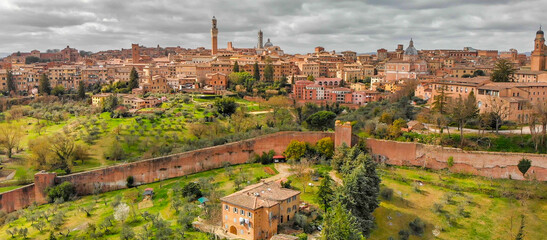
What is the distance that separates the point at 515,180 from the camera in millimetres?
23609

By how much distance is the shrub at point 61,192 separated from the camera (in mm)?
22750

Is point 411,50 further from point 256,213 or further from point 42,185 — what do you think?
point 42,185

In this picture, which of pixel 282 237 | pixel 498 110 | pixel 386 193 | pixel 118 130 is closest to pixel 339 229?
pixel 282 237

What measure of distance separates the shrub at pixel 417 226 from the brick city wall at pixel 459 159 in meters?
6.55

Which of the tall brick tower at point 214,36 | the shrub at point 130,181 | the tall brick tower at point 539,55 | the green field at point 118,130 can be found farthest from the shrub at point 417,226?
the tall brick tower at point 214,36

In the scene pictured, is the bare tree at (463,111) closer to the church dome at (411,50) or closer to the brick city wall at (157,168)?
the brick city wall at (157,168)

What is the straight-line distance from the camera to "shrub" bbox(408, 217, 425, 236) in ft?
64.9

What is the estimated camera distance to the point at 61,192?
75.0 ft

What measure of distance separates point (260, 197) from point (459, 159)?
13167 mm

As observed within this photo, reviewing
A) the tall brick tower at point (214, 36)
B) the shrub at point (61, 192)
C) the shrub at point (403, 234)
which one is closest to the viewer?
the shrub at point (403, 234)

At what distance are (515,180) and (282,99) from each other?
24312 mm

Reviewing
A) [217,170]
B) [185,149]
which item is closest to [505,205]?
[217,170]

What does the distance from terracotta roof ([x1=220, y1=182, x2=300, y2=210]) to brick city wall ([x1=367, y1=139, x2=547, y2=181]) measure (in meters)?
9.66

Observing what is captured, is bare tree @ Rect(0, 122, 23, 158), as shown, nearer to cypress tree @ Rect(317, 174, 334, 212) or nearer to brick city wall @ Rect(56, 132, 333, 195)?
brick city wall @ Rect(56, 132, 333, 195)
